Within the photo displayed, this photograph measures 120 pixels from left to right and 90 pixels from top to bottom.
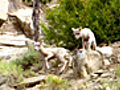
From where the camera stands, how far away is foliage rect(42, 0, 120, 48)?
7977mm

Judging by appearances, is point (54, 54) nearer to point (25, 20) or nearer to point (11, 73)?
point (11, 73)

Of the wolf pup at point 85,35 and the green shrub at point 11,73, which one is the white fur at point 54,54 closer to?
the wolf pup at point 85,35

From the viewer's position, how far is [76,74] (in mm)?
5641

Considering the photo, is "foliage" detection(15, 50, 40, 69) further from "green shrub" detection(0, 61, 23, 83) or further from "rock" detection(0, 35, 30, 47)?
"rock" detection(0, 35, 30, 47)

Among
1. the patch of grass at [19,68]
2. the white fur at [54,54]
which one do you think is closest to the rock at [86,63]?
the white fur at [54,54]

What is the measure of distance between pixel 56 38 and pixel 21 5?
19.0 m

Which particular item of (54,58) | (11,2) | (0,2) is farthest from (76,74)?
(11,2)

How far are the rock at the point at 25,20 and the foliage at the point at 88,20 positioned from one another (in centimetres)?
1447

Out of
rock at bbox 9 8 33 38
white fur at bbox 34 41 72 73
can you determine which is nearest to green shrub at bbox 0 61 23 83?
white fur at bbox 34 41 72 73

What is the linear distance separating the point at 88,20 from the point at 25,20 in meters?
17.0

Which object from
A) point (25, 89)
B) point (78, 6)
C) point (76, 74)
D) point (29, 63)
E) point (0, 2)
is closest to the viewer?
point (25, 89)

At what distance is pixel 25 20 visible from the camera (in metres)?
24.0

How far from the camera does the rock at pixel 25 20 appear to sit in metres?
23.5

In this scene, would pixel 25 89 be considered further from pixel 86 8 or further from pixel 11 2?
pixel 11 2
